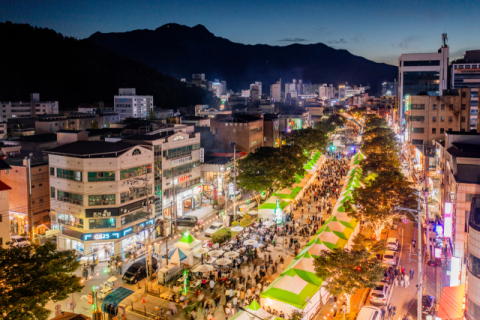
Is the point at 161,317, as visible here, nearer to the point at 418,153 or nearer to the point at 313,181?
the point at 313,181

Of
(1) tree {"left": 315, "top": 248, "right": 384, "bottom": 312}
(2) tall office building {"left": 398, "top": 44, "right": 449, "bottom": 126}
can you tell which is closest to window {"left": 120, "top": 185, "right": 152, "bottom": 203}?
(1) tree {"left": 315, "top": 248, "right": 384, "bottom": 312}

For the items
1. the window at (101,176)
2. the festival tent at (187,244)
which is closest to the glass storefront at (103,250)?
the window at (101,176)

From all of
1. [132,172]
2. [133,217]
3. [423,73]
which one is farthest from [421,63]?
[133,217]

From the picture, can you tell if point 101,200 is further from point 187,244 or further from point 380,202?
point 380,202

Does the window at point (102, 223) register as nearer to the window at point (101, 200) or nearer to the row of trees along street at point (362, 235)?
the window at point (101, 200)

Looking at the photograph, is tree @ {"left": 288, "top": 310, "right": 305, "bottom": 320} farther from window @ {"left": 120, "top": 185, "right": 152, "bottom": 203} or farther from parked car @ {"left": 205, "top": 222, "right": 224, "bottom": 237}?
window @ {"left": 120, "top": 185, "right": 152, "bottom": 203}
